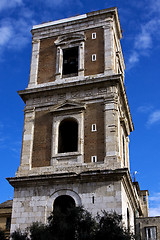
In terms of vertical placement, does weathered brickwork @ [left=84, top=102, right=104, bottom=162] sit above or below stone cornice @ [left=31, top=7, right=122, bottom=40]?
below

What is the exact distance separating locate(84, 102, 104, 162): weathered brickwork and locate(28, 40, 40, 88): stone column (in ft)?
18.0

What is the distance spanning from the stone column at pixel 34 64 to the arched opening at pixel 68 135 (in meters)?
4.43

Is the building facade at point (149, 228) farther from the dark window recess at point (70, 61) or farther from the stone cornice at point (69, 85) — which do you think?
the dark window recess at point (70, 61)

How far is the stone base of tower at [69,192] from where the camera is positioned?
25.7 metres

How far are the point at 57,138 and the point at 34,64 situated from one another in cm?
750

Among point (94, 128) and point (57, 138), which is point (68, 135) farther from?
point (94, 128)

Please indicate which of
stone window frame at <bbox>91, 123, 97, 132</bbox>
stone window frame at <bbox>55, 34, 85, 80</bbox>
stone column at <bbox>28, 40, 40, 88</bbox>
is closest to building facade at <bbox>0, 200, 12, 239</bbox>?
stone column at <bbox>28, 40, 40, 88</bbox>

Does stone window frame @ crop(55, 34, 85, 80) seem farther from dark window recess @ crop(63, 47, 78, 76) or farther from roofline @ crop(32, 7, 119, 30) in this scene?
roofline @ crop(32, 7, 119, 30)

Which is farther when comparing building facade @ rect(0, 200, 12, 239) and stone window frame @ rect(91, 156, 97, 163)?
building facade @ rect(0, 200, 12, 239)

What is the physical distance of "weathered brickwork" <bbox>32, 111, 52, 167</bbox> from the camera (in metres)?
28.8

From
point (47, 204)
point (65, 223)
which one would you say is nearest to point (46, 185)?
point (47, 204)

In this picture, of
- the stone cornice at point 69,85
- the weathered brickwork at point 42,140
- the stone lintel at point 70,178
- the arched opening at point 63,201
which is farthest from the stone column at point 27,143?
the arched opening at point 63,201

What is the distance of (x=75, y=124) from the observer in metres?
30.4

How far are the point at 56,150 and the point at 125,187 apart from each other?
5.26 meters
